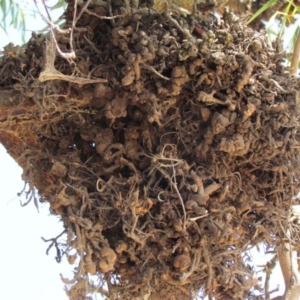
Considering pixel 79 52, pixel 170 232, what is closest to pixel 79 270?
pixel 170 232

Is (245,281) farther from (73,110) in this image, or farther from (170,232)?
(73,110)

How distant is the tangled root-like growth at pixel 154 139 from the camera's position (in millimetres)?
1111

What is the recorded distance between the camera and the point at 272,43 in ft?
4.16

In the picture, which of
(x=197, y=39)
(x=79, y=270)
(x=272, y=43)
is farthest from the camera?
(x=272, y=43)

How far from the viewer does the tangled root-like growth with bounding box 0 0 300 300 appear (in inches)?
43.8

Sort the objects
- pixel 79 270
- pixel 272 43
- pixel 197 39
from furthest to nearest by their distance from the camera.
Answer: pixel 272 43 < pixel 197 39 < pixel 79 270

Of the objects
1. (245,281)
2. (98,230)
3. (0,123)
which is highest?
(0,123)

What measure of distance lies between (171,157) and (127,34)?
270 mm

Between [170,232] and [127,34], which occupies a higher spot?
[127,34]

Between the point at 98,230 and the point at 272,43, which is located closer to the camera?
the point at 98,230

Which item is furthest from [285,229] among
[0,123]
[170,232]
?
[0,123]

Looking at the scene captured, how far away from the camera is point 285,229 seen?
125 cm

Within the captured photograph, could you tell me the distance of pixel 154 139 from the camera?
3.97ft

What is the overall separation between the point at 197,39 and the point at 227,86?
12 cm
